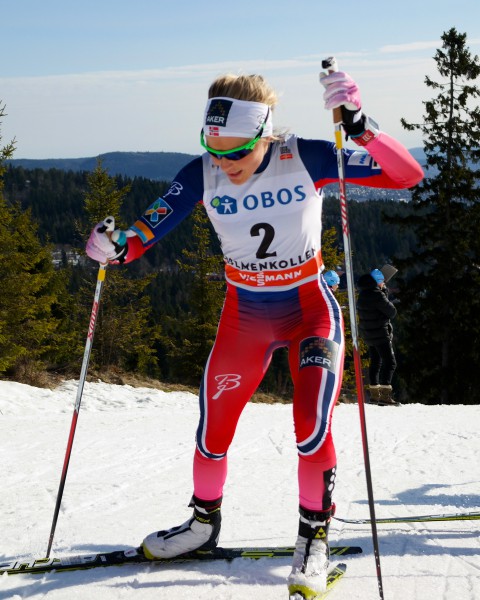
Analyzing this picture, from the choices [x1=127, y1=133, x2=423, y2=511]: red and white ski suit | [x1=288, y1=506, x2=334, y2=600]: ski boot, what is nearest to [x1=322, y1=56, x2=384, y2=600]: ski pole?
[x1=127, y1=133, x2=423, y2=511]: red and white ski suit

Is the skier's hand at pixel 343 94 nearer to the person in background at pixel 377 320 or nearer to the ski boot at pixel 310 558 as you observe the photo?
the ski boot at pixel 310 558

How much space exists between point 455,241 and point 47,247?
18.2 m

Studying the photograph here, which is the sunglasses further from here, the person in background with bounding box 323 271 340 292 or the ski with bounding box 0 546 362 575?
the person in background with bounding box 323 271 340 292

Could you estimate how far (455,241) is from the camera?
27.1 meters

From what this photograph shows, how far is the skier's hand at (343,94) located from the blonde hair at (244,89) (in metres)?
0.39

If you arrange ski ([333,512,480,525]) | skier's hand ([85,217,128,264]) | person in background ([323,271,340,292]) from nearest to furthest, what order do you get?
skier's hand ([85,217,128,264]) → ski ([333,512,480,525]) → person in background ([323,271,340,292])

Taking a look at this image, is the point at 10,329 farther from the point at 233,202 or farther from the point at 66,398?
the point at 233,202

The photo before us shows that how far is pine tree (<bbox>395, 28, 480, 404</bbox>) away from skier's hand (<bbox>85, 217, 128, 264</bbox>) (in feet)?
80.6

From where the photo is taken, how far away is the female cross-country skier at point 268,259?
3.09m

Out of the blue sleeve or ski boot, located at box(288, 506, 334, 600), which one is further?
the blue sleeve

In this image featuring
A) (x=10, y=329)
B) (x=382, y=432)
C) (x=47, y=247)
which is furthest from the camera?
(x=47, y=247)

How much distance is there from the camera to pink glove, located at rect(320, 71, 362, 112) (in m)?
2.95

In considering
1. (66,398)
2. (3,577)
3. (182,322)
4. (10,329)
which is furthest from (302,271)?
(182,322)

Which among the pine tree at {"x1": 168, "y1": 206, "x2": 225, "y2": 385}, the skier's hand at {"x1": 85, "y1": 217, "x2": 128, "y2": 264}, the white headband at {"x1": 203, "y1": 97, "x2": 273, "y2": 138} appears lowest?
the pine tree at {"x1": 168, "y1": 206, "x2": 225, "y2": 385}
